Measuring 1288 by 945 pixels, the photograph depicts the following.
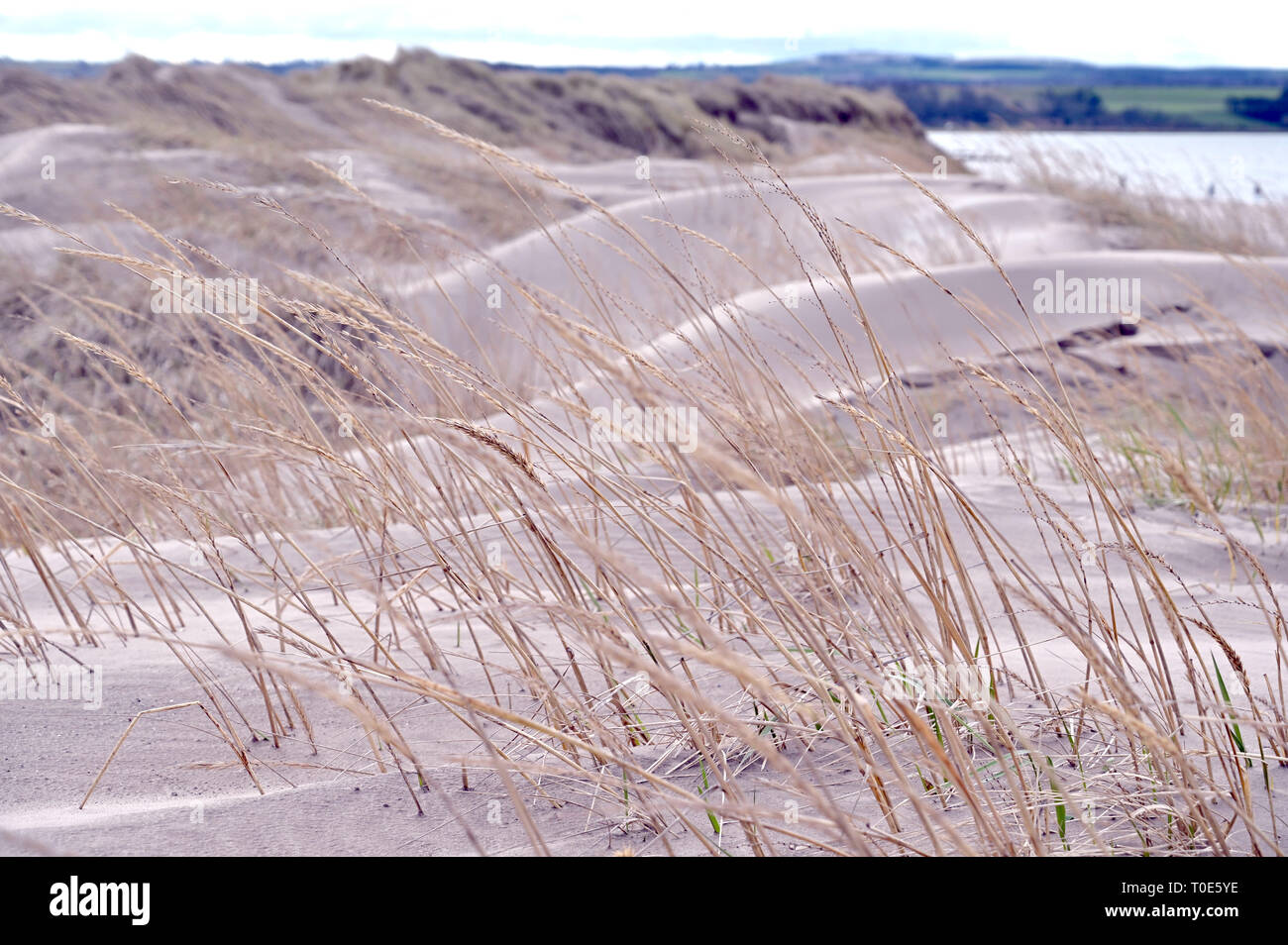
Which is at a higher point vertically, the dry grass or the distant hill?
the distant hill

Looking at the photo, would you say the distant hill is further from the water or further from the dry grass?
the dry grass

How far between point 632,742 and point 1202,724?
2.31ft

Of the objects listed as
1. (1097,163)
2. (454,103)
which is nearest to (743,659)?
(1097,163)

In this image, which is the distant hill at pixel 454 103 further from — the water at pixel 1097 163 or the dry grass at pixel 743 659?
the dry grass at pixel 743 659

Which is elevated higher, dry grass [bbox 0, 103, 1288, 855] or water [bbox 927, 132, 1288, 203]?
water [bbox 927, 132, 1288, 203]

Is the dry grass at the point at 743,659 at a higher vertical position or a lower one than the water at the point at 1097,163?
lower

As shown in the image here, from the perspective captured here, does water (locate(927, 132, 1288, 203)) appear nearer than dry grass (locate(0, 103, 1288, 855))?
No

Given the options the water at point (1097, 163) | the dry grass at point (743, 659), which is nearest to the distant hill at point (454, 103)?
the water at point (1097, 163)

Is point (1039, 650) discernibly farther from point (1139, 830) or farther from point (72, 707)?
point (72, 707)

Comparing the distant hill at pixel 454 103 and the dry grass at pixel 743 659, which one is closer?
the dry grass at pixel 743 659

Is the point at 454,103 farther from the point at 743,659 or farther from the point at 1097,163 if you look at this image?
the point at 743,659

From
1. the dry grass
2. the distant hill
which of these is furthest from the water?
the dry grass
